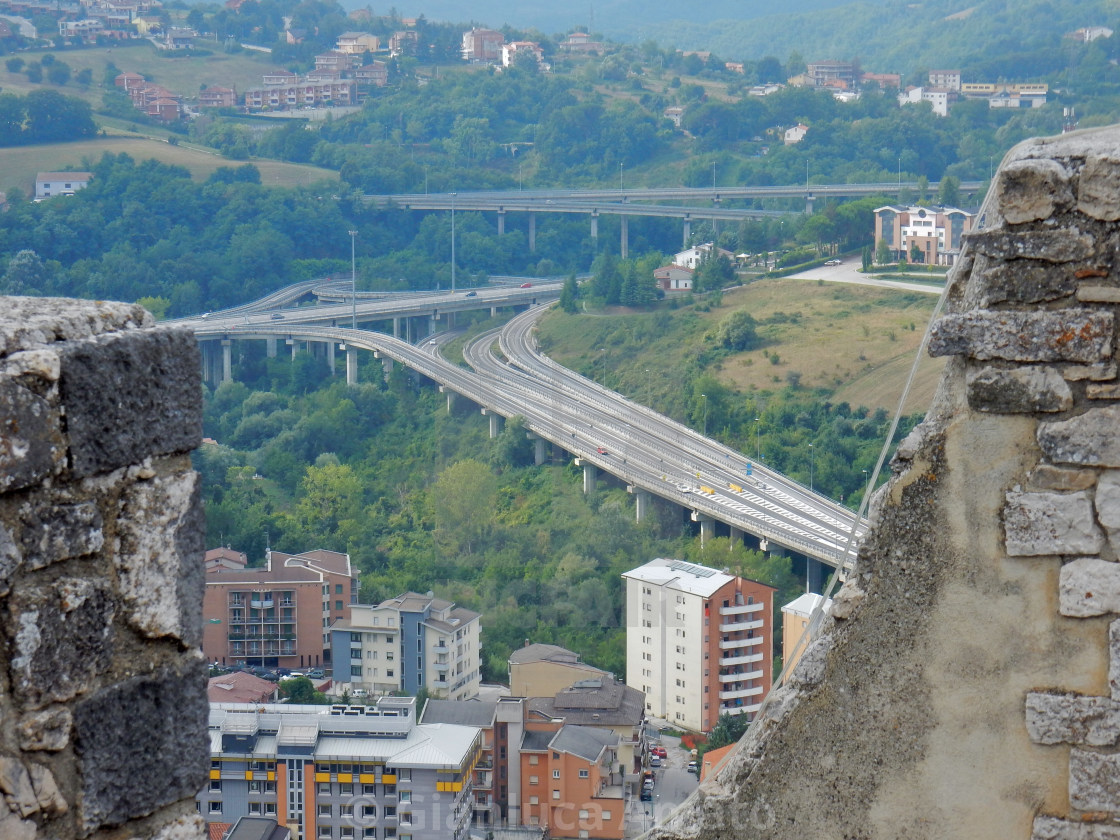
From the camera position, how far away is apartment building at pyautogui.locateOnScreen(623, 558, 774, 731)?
77.0 ft

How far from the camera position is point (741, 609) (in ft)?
78.0

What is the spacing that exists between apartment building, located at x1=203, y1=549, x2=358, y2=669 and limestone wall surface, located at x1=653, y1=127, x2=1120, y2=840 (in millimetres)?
25083

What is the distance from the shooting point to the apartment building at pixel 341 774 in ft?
57.7

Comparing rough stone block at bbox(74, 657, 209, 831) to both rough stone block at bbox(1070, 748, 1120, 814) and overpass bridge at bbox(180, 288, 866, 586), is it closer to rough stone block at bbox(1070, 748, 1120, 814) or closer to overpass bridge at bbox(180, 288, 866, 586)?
rough stone block at bbox(1070, 748, 1120, 814)

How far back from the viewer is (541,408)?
125ft

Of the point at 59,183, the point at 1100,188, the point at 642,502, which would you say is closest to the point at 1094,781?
the point at 1100,188

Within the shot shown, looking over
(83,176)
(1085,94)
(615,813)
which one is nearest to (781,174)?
(1085,94)

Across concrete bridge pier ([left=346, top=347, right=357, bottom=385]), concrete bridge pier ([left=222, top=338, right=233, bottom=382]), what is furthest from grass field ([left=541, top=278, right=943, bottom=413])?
concrete bridge pier ([left=222, top=338, right=233, bottom=382])

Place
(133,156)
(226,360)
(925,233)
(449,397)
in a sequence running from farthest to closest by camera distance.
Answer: (133,156)
(226,360)
(925,233)
(449,397)

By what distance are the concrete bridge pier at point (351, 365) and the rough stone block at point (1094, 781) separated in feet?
142

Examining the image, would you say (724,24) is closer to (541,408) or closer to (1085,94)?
(1085,94)

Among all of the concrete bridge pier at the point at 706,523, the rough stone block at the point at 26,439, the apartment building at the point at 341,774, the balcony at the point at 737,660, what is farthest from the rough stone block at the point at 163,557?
the concrete bridge pier at the point at 706,523

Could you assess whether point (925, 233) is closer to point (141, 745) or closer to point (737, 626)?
point (737, 626)

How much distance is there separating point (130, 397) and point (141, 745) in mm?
426
